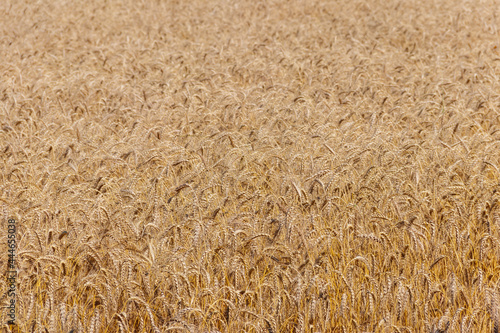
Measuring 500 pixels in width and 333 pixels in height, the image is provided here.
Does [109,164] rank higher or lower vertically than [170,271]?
lower

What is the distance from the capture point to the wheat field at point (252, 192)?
8.23 feet

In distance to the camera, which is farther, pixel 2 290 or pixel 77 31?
pixel 77 31

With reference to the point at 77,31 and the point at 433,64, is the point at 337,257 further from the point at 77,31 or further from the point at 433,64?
the point at 77,31

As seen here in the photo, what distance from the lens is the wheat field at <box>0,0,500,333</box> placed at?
251cm

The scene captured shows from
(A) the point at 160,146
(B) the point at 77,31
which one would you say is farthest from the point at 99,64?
(A) the point at 160,146

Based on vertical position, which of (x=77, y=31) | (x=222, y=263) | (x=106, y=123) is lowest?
(x=77, y=31)

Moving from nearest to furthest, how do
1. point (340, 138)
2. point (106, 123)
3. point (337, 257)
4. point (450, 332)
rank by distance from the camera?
point (450, 332) → point (337, 257) → point (340, 138) → point (106, 123)

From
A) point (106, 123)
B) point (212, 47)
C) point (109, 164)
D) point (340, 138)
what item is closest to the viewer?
point (109, 164)

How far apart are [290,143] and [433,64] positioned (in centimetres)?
343

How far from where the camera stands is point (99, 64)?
24.9ft

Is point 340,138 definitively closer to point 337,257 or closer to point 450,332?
point 337,257

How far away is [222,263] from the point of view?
9.29ft

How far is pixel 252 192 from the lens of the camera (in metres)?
3.68

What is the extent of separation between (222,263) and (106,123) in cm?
263
